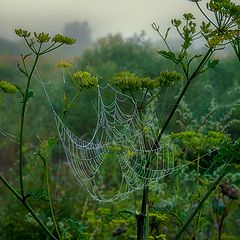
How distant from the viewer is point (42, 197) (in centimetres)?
208

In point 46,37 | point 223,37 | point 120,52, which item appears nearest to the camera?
point 223,37

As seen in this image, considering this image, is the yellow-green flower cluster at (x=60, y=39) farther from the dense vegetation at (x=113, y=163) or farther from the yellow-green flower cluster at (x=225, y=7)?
the yellow-green flower cluster at (x=225, y=7)

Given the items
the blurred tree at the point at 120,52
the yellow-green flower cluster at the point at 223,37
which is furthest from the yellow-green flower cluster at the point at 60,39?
the blurred tree at the point at 120,52

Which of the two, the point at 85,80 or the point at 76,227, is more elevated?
the point at 85,80

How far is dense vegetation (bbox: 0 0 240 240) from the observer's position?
2232 millimetres

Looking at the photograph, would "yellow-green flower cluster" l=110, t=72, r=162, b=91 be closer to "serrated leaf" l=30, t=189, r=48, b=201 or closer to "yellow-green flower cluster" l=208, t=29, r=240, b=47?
"yellow-green flower cluster" l=208, t=29, r=240, b=47

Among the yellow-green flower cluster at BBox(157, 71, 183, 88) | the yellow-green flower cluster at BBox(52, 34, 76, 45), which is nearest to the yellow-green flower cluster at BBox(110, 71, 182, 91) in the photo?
the yellow-green flower cluster at BBox(157, 71, 183, 88)

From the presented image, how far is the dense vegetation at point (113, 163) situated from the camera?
7.32 ft

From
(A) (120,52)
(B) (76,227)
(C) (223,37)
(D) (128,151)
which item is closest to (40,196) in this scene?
(B) (76,227)

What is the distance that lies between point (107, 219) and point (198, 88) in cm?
647

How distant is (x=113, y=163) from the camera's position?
621 centimetres

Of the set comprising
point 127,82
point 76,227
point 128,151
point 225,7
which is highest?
point 225,7

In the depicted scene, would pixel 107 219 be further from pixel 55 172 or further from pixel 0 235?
pixel 55 172

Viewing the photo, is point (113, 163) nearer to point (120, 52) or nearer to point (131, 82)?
point (131, 82)
